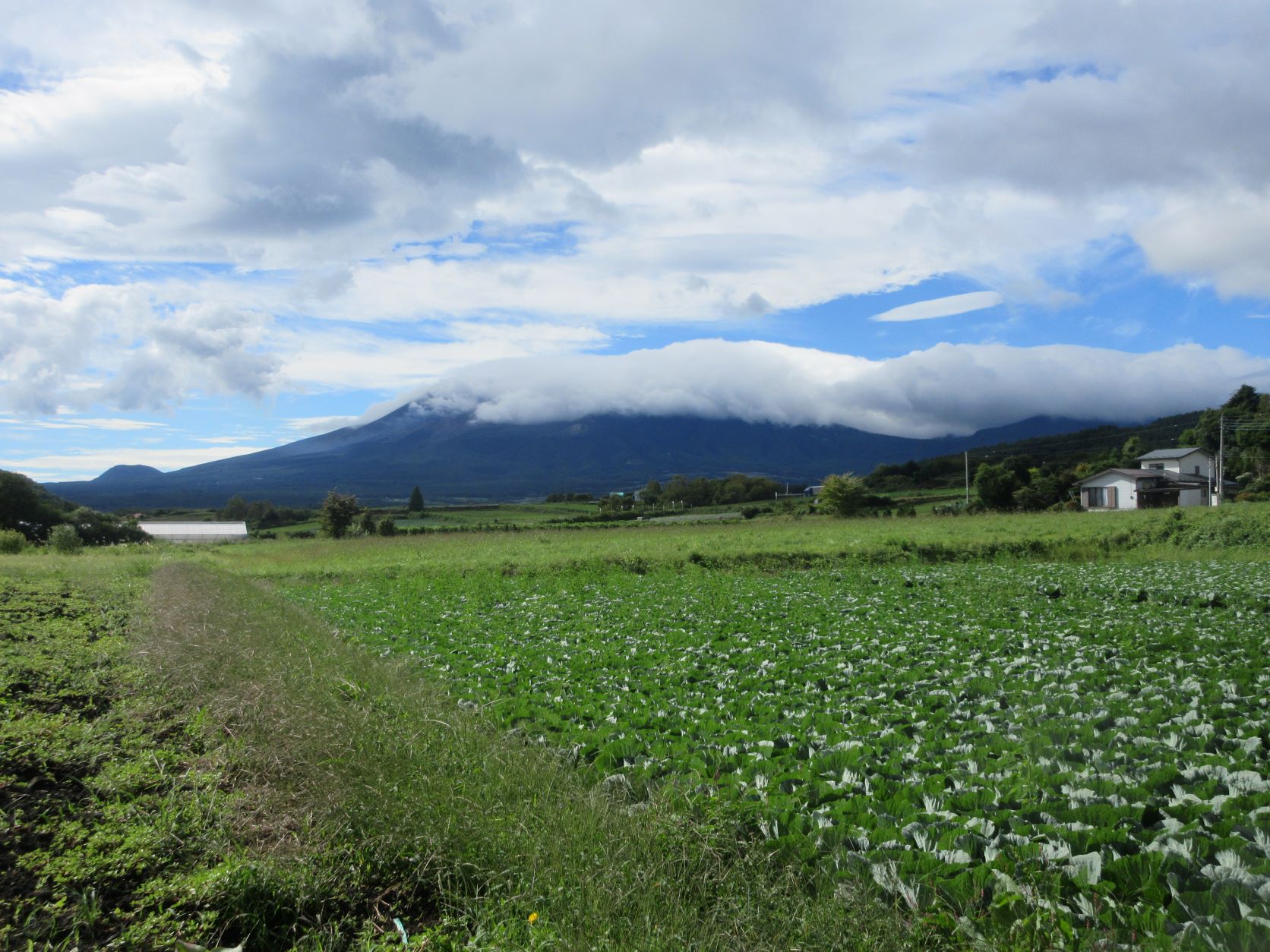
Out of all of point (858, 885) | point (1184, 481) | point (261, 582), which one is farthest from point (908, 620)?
point (1184, 481)

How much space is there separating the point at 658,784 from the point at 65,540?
177 ft

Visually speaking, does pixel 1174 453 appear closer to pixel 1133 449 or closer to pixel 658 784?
pixel 1133 449

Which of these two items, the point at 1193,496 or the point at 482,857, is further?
the point at 1193,496

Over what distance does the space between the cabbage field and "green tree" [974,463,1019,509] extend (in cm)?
5720

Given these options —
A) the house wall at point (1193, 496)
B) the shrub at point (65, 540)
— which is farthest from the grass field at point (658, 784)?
the house wall at point (1193, 496)

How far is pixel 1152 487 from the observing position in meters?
65.3

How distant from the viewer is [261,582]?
25.0m

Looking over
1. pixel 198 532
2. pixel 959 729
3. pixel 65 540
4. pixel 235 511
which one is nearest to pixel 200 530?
pixel 198 532

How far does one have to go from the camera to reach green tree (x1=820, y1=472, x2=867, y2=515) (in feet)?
194

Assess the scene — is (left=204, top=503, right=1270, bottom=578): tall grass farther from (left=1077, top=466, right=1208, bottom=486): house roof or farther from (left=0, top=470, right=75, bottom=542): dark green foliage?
(left=1077, top=466, right=1208, bottom=486): house roof

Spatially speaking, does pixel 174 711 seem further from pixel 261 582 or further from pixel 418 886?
pixel 261 582

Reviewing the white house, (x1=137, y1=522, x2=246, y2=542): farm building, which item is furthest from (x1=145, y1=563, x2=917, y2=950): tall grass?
the white house

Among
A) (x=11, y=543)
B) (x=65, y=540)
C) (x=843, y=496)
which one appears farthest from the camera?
(x=843, y=496)

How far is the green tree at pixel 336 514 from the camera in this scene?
5991 cm
